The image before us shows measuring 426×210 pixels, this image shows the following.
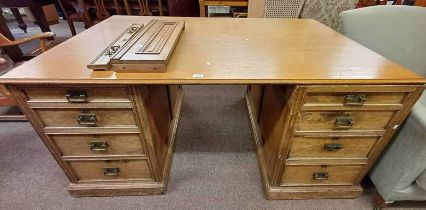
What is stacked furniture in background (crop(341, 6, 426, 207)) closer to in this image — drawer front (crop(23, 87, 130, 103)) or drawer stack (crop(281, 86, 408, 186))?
Answer: drawer stack (crop(281, 86, 408, 186))

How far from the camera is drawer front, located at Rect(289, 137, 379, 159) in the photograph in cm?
100

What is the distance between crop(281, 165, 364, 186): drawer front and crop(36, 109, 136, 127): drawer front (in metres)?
0.83

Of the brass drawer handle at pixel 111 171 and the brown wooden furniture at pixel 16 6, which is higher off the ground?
the brown wooden furniture at pixel 16 6

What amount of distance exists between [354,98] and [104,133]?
1.08 metres

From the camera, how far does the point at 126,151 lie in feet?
3.48

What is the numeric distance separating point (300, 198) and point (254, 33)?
0.98 m

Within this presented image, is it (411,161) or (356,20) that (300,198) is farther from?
(356,20)

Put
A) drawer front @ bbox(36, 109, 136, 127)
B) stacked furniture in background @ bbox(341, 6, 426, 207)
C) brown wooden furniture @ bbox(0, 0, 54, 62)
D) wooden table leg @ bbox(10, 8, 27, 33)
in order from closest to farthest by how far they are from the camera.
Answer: drawer front @ bbox(36, 109, 136, 127) < stacked furniture in background @ bbox(341, 6, 426, 207) < brown wooden furniture @ bbox(0, 0, 54, 62) < wooden table leg @ bbox(10, 8, 27, 33)

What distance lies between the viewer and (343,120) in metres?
0.94

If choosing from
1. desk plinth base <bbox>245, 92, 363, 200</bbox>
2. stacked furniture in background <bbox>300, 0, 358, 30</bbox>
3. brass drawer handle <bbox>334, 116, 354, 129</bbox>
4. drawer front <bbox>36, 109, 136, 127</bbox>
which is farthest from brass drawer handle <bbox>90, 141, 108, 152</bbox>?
stacked furniture in background <bbox>300, 0, 358, 30</bbox>

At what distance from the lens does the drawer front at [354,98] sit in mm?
857

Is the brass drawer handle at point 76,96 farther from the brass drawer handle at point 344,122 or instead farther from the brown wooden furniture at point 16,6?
the brown wooden furniture at point 16,6

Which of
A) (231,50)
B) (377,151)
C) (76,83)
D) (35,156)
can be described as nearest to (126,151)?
(76,83)

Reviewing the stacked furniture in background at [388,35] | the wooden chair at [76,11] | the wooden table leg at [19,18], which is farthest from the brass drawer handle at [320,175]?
the wooden table leg at [19,18]
